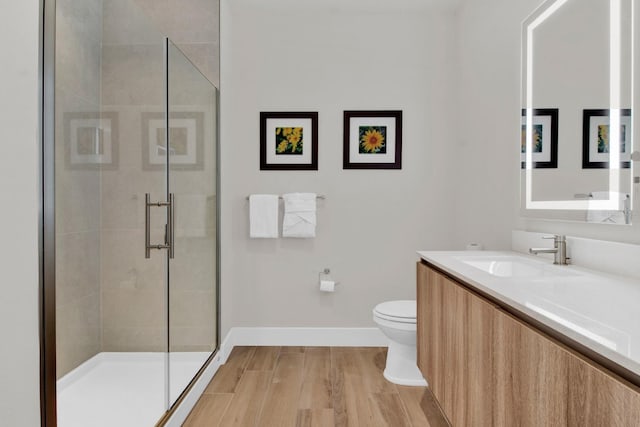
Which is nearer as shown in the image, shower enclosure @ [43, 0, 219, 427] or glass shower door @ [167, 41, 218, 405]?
shower enclosure @ [43, 0, 219, 427]

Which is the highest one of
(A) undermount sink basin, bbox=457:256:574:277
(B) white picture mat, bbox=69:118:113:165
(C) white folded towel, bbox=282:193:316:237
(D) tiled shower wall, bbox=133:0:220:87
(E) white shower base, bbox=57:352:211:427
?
(D) tiled shower wall, bbox=133:0:220:87

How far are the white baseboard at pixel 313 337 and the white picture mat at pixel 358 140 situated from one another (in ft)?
4.22

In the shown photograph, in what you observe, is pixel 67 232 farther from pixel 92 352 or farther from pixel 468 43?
pixel 468 43

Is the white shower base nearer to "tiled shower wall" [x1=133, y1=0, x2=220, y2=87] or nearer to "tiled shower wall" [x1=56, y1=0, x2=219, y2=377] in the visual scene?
"tiled shower wall" [x1=56, y1=0, x2=219, y2=377]

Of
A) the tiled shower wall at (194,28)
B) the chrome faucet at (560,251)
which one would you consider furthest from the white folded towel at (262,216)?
the chrome faucet at (560,251)

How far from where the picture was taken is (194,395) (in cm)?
206

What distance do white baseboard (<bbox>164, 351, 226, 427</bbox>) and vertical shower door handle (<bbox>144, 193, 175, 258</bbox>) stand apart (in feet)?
2.40

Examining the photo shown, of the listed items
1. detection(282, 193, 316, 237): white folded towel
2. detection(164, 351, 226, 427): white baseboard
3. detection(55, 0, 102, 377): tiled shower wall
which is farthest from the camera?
detection(282, 193, 316, 237): white folded towel

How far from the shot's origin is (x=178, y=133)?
196 cm

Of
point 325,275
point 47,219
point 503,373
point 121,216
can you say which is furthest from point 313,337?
point 47,219

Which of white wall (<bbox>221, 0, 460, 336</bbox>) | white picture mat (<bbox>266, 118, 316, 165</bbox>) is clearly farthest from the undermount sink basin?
white picture mat (<bbox>266, 118, 316, 165</bbox>)

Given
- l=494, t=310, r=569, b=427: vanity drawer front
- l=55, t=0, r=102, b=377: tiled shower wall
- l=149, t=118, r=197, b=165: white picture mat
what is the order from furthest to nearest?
l=149, t=118, r=197, b=165: white picture mat → l=55, t=0, r=102, b=377: tiled shower wall → l=494, t=310, r=569, b=427: vanity drawer front

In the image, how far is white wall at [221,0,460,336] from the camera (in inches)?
115

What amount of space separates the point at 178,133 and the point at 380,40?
1765 mm
